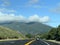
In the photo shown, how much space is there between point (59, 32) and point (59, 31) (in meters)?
0.72

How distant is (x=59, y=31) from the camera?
323ft

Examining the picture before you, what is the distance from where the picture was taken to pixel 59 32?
9788 centimetres
